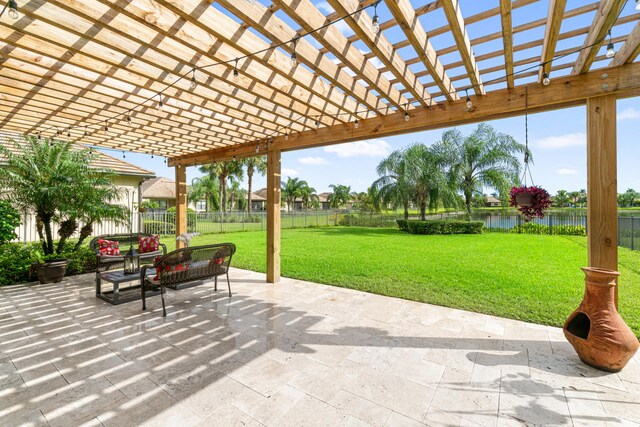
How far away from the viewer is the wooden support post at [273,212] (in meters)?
5.58

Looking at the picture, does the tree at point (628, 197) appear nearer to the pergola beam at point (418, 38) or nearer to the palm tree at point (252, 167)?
the palm tree at point (252, 167)

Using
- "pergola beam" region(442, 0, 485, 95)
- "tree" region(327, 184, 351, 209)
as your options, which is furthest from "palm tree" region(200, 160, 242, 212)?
"pergola beam" region(442, 0, 485, 95)

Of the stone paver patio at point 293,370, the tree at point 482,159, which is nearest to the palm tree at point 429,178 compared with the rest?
the tree at point 482,159

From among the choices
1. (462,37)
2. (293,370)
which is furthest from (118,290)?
(462,37)

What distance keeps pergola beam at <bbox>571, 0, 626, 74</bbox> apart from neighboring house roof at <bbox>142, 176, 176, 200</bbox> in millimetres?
27491

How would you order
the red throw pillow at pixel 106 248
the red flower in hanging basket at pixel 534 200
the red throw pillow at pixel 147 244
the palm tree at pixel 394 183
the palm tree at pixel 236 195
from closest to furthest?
the red flower in hanging basket at pixel 534 200, the red throw pillow at pixel 106 248, the red throw pillow at pixel 147 244, the palm tree at pixel 394 183, the palm tree at pixel 236 195

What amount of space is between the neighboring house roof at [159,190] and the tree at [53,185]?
2120 centimetres

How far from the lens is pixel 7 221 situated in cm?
488

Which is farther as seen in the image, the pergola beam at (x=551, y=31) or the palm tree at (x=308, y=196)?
the palm tree at (x=308, y=196)

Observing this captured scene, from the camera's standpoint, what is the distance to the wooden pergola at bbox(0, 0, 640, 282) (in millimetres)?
2137

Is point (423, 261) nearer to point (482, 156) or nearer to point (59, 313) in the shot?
point (59, 313)

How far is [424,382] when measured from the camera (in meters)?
2.41

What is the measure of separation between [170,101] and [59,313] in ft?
10.5

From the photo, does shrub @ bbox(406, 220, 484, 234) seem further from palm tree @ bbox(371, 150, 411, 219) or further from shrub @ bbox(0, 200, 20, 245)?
shrub @ bbox(0, 200, 20, 245)
